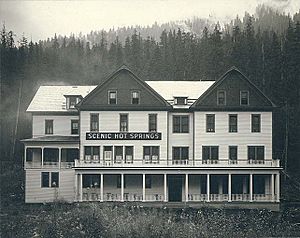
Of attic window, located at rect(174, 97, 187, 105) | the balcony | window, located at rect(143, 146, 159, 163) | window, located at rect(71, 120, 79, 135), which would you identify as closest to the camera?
the balcony

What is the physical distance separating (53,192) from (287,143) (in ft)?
53.3

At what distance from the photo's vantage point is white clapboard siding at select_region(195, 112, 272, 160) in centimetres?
3309

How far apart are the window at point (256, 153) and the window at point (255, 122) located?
112cm

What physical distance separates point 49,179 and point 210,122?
34.9 feet

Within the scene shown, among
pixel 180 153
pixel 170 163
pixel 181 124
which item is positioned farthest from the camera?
pixel 181 124

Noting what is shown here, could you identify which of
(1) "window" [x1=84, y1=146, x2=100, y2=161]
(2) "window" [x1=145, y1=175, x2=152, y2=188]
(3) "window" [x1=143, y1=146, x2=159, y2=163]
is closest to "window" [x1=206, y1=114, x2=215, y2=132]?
(3) "window" [x1=143, y1=146, x2=159, y2=163]

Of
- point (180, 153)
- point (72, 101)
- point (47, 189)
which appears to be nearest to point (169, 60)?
point (72, 101)

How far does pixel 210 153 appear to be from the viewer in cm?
3319

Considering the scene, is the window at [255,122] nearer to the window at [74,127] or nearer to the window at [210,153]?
the window at [210,153]

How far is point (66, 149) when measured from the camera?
3431cm

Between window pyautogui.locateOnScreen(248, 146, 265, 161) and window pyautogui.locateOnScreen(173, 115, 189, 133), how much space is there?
13.6 ft

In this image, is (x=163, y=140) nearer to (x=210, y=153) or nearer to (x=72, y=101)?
(x=210, y=153)

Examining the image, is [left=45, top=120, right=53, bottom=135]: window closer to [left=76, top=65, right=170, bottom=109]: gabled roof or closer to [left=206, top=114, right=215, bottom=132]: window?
[left=76, top=65, right=170, bottom=109]: gabled roof

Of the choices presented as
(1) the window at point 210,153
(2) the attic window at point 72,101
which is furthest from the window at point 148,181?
(2) the attic window at point 72,101
